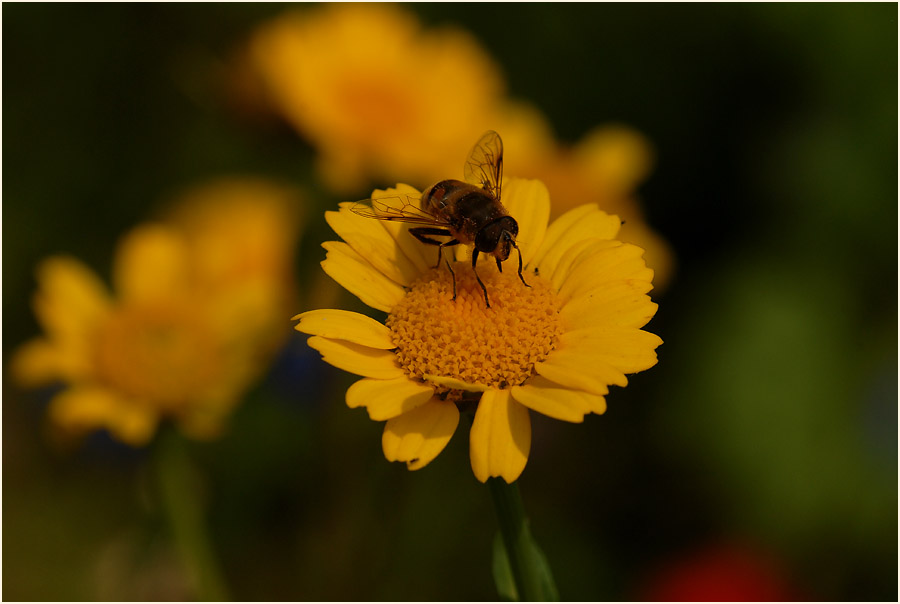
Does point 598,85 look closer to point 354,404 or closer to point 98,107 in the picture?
point 98,107

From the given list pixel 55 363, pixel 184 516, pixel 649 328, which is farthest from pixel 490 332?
pixel 649 328

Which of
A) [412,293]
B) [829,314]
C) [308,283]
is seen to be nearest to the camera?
[412,293]

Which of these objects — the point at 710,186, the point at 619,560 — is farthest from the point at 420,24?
the point at 619,560

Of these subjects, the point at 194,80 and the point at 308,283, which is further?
the point at 194,80

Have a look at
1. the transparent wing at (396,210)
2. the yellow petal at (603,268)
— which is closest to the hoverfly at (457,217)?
the transparent wing at (396,210)

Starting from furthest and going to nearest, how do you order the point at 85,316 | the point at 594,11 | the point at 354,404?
the point at 594,11, the point at 85,316, the point at 354,404

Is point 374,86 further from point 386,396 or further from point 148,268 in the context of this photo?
point 386,396

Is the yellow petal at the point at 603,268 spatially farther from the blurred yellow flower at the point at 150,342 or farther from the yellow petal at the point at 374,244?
the blurred yellow flower at the point at 150,342
